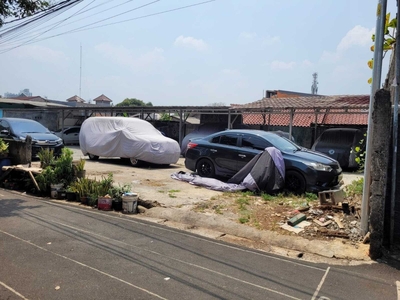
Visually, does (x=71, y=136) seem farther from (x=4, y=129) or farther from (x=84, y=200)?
(x=84, y=200)

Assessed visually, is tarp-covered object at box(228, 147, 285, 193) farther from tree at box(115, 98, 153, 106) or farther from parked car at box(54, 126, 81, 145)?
tree at box(115, 98, 153, 106)

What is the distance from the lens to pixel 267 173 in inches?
330

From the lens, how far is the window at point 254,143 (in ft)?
30.6

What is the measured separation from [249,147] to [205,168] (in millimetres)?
1690

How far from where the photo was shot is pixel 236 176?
9.18 meters

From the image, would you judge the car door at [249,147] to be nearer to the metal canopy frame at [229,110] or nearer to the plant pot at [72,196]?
the plant pot at [72,196]

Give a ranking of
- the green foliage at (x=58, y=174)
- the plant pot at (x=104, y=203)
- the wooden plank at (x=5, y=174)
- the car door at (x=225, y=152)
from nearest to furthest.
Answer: the plant pot at (x=104, y=203) < the green foliage at (x=58, y=174) < the wooden plank at (x=5, y=174) < the car door at (x=225, y=152)

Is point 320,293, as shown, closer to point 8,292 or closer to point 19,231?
point 8,292

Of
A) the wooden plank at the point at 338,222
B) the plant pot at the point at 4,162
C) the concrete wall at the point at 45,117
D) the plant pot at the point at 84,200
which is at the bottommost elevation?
the plant pot at the point at 84,200

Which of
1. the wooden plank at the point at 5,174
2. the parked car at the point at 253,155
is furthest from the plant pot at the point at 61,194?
the parked car at the point at 253,155

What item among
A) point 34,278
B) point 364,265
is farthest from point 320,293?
point 34,278

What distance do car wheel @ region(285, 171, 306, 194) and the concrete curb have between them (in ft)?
9.56

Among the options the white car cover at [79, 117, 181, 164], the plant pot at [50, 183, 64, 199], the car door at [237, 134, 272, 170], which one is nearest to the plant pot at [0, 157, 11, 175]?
the plant pot at [50, 183, 64, 199]

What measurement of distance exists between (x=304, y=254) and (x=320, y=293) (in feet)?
4.34
